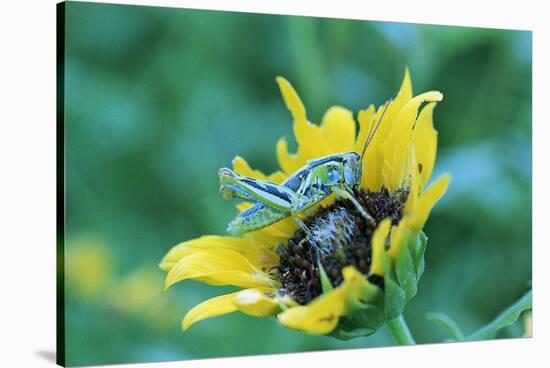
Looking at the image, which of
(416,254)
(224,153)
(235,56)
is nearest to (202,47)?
(235,56)

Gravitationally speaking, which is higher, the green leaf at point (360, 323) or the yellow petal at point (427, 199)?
the yellow petal at point (427, 199)

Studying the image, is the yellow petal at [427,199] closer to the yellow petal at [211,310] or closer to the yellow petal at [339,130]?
the yellow petal at [211,310]

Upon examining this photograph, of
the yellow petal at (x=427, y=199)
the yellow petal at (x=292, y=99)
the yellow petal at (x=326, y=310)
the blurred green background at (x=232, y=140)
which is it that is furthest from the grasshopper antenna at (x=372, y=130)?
the blurred green background at (x=232, y=140)

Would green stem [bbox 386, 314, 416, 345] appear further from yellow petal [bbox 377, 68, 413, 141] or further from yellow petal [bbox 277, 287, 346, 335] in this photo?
yellow petal [bbox 377, 68, 413, 141]

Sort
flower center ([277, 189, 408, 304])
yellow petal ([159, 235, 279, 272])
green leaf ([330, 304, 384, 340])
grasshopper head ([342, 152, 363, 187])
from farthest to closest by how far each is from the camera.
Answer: yellow petal ([159, 235, 279, 272]) < grasshopper head ([342, 152, 363, 187]) < flower center ([277, 189, 408, 304]) < green leaf ([330, 304, 384, 340])

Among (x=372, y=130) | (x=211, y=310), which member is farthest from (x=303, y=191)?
(x=211, y=310)

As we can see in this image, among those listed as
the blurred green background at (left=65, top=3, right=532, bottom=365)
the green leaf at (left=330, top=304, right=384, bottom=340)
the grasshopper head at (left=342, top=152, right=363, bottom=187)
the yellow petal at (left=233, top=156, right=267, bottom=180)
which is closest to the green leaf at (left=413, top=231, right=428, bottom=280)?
the green leaf at (left=330, top=304, right=384, bottom=340)

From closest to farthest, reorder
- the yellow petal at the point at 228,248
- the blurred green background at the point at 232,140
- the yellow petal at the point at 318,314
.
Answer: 1. the yellow petal at the point at 318,314
2. the yellow petal at the point at 228,248
3. the blurred green background at the point at 232,140
